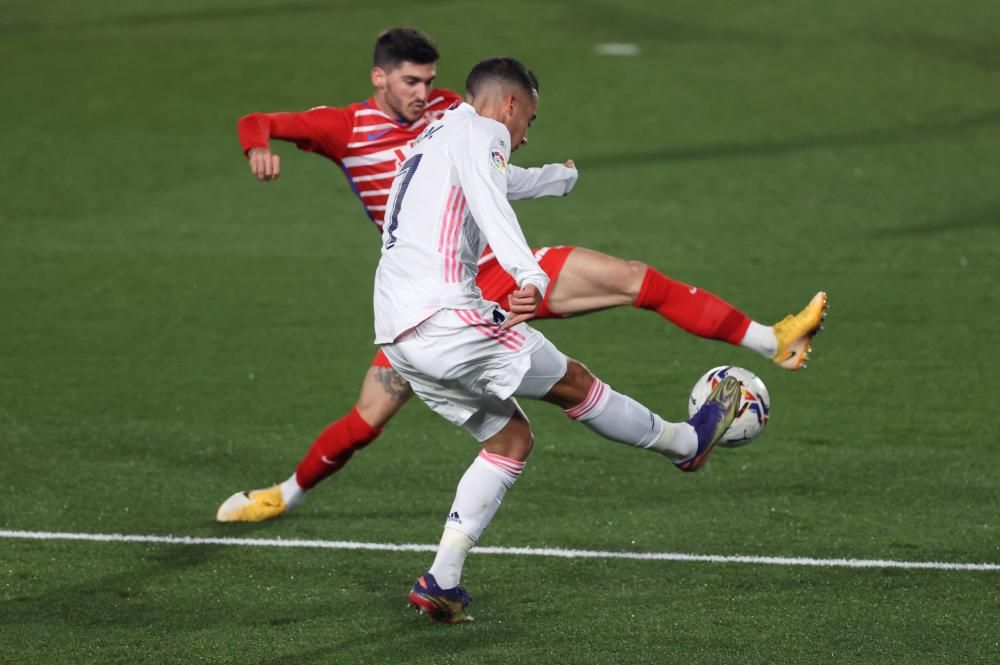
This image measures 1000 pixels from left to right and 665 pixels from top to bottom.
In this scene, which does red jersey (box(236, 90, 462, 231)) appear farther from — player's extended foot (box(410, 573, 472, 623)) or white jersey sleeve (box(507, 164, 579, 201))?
player's extended foot (box(410, 573, 472, 623))

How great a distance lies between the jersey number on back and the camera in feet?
17.1

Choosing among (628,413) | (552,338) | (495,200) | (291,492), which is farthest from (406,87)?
(552,338)

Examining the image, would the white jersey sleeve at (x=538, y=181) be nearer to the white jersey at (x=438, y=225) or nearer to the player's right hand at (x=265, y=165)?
the white jersey at (x=438, y=225)

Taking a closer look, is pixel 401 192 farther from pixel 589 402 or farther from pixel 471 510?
pixel 471 510

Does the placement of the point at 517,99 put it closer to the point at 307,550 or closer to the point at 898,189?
the point at 307,550

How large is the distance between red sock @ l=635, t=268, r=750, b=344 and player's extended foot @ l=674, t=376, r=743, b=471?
35cm

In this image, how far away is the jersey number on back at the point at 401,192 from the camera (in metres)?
5.23

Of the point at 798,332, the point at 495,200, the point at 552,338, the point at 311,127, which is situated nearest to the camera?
the point at 495,200

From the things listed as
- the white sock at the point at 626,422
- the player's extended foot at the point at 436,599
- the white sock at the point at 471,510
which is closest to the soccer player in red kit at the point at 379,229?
the white sock at the point at 626,422

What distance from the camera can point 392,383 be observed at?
637 cm

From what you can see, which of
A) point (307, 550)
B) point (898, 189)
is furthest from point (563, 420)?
point (898, 189)

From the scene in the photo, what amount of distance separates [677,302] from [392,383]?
1.29m

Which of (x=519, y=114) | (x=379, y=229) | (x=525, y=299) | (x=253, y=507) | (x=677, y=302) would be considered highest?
(x=519, y=114)

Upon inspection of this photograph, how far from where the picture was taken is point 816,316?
578cm
